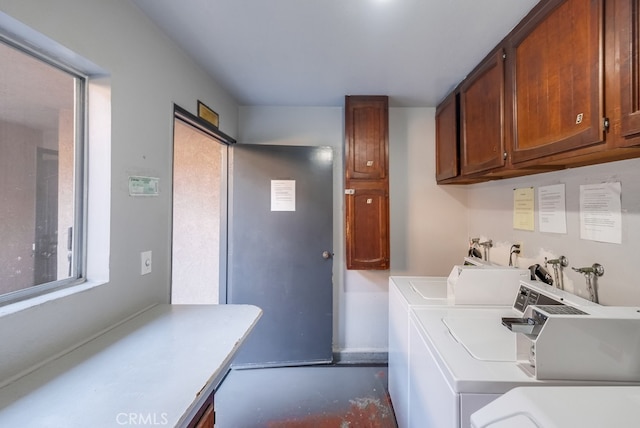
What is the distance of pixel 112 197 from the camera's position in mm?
1034

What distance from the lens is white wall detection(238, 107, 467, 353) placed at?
2254 mm

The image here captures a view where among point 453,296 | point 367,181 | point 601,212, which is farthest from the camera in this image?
point 367,181

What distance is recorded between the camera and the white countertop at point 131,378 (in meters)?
0.59

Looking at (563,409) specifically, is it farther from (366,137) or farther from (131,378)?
(366,137)

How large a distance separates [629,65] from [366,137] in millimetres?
1440

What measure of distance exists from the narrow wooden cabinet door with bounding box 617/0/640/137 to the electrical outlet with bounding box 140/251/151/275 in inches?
75.2

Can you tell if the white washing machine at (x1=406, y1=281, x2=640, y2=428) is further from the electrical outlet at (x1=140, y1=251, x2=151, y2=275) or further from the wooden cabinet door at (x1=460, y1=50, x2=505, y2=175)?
the electrical outlet at (x1=140, y1=251, x2=151, y2=275)

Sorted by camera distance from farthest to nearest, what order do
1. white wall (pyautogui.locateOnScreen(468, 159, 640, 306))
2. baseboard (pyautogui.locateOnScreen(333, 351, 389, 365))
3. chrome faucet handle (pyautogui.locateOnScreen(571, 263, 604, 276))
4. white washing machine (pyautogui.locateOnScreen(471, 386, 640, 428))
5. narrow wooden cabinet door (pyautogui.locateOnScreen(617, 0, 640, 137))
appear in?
1. baseboard (pyautogui.locateOnScreen(333, 351, 389, 365))
2. chrome faucet handle (pyautogui.locateOnScreen(571, 263, 604, 276))
3. white wall (pyautogui.locateOnScreen(468, 159, 640, 306))
4. narrow wooden cabinet door (pyautogui.locateOnScreen(617, 0, 640, 137))
5. white washing machine (pyautogui.locateOnScreen(471, 386, 640, 428))

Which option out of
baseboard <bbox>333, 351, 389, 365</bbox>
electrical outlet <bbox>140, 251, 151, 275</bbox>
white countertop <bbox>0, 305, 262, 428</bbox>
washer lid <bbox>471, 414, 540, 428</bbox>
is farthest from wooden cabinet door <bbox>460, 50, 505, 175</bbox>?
electrical outlet <bbox>140, 251, 151, 275</bbox>

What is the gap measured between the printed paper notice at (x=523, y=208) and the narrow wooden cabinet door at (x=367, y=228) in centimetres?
85

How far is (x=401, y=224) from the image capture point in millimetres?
2273

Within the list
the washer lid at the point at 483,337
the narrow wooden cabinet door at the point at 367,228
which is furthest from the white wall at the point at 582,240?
the narrow wooden cabinet door at the point at 367,228

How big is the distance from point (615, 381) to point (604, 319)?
0.62ft

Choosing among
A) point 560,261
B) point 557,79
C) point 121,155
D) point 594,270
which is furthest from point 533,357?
point 121,155
